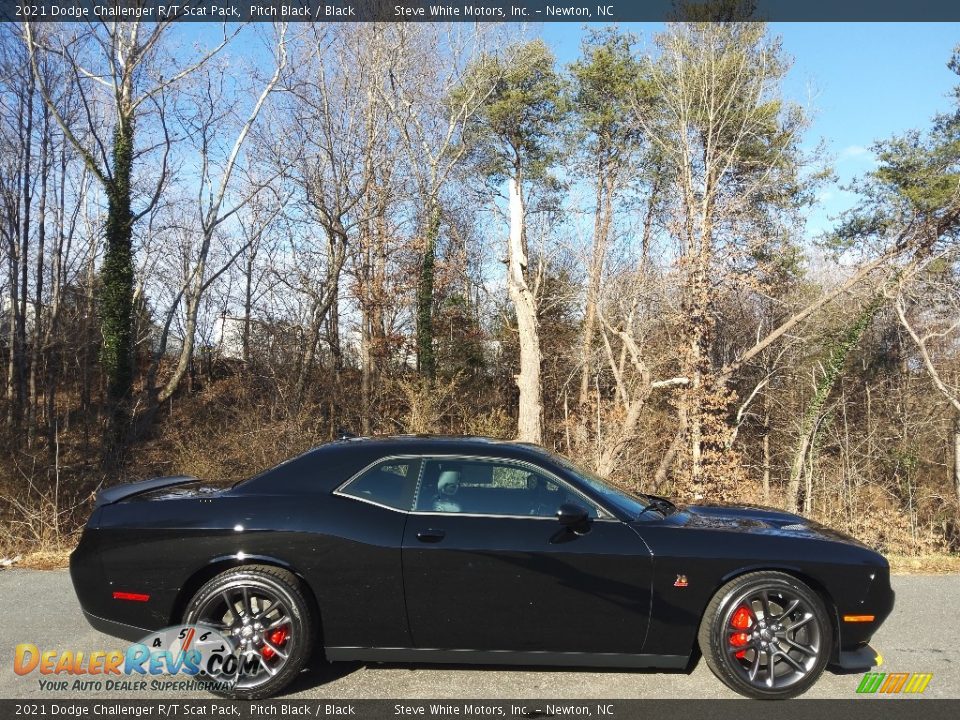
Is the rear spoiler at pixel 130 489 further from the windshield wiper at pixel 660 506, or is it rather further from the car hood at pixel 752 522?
the car hood at pixel 752 522

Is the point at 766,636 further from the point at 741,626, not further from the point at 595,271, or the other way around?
the point at 595,271

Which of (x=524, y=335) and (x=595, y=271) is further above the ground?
(x=595, y=271)

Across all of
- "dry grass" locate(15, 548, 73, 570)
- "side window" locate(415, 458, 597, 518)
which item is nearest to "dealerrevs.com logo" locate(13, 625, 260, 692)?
"side window" locate(415, 458, 597, 518)

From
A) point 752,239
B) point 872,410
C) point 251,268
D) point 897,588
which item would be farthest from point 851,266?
point 251,268

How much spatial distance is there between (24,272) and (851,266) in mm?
26685

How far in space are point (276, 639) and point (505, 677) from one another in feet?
4.33

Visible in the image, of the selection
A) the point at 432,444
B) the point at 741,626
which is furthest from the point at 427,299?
the point at 741,626

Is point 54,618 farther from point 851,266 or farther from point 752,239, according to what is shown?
point 851,266

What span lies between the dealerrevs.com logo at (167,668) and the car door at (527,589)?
103cm

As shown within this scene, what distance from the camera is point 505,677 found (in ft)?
14.3

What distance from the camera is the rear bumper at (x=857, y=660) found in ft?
13.8

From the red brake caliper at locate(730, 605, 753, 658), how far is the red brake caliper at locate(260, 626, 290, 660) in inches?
97.1

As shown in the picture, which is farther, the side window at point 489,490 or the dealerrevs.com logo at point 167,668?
the side window at point 489,490

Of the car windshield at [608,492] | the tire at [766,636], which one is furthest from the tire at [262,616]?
the tire at [766,636]
